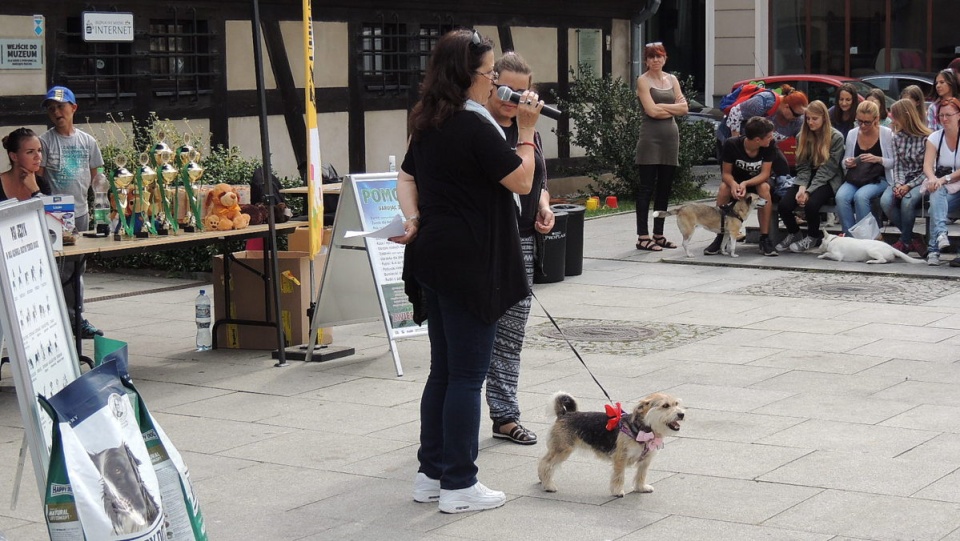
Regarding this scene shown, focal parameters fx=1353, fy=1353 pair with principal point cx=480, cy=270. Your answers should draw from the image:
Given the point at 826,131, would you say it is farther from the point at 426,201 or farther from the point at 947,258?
the point at 426,201

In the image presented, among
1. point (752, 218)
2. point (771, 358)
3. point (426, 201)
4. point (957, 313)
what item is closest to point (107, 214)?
point (426, 201)

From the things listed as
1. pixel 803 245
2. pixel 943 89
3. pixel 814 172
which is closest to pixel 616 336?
pixel 803 245

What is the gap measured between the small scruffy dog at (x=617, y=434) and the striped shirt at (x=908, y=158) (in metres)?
7.60

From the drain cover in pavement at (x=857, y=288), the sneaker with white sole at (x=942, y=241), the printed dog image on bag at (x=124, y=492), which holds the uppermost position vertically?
the sneaker with white sole at (x=942, y=241)

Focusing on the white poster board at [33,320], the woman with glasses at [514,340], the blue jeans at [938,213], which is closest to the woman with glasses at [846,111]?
the blue jeans at [938,213]

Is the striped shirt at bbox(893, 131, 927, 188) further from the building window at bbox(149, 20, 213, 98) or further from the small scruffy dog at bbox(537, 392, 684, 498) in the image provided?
the small scruffy dog at bbox(537, 392, 684, 498)

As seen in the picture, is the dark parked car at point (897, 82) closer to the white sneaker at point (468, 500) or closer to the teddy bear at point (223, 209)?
the teddy bear at point (223, 209)

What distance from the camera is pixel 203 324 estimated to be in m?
9.22

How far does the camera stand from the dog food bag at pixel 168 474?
4453 millimetres

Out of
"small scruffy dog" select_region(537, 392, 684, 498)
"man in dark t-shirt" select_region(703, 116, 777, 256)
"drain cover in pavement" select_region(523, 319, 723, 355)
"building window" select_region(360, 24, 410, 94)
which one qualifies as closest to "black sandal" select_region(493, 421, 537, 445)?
"small scruffy dog" select_region(537, 392, 684, 498)

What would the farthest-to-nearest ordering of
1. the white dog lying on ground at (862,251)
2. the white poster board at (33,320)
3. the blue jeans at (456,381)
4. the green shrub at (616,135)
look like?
the green shrub at (616,135), the white dog lying on ground at (862,251), the blue jeans at (456,381), the white poster board at (33,320)

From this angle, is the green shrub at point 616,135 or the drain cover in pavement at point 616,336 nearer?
the drain cover in pavement at point 616,336

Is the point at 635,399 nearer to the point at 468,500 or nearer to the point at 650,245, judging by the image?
the point at 468,500

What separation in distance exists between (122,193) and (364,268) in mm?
1589
